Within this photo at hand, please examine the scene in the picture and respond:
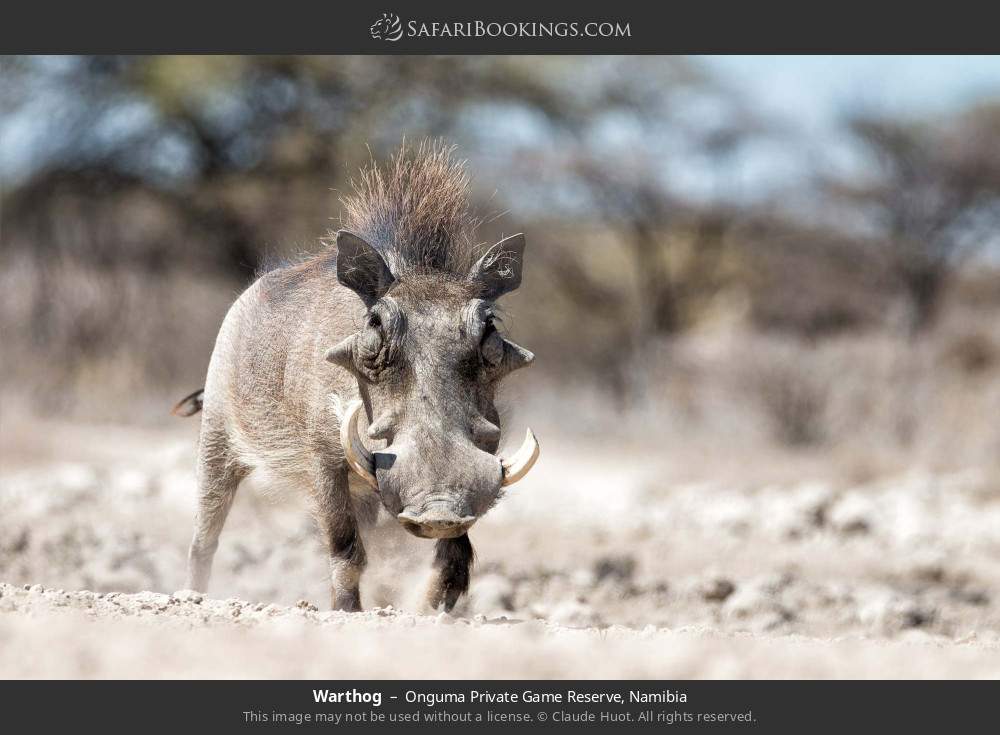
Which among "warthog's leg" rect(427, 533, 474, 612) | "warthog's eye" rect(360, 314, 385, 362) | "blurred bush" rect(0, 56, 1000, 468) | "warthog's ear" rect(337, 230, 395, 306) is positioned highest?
"blurred bush" rect(0, 56, 1000, 468)

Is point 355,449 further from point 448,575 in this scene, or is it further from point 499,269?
→ point 499,269

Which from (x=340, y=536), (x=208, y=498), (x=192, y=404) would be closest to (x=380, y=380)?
(x=340, y=536)

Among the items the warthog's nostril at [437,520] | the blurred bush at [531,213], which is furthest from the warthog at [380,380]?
the blurred bush at [531,213]

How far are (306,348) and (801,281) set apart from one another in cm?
1766

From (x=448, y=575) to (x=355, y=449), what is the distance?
833 mm

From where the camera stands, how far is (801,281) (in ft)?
73.4

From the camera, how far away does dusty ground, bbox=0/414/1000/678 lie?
388 cm

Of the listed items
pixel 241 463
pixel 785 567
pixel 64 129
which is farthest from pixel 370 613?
pixel 64 129

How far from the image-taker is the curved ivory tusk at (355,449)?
4.79 meters

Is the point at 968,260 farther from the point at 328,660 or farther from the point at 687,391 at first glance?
the point at 328,660

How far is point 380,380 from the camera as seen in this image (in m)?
5.05

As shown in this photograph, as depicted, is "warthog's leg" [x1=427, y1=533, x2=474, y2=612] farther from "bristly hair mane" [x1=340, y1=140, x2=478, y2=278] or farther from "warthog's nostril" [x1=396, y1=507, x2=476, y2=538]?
"bristly hair mane" [x1=340, y1=140, x2=478, y2=278]

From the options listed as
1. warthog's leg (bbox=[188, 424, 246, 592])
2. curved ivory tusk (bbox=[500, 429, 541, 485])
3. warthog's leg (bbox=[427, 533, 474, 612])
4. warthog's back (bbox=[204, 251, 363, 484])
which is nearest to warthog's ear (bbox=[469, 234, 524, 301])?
warthog's back (bbox=[204, 251, 363, 484])

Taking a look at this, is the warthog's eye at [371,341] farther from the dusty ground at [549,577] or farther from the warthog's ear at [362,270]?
the dusty ground at [549,577]
